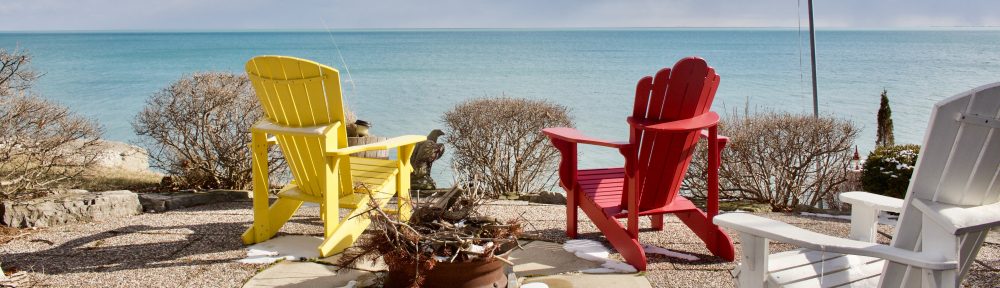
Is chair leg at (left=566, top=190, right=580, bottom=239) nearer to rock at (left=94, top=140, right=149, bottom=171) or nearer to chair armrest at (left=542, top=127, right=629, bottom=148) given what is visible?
chair armrest at (left=542, top=127, right=629, bottom=148)

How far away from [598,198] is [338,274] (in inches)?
52.5

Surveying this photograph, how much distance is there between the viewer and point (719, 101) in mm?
22359

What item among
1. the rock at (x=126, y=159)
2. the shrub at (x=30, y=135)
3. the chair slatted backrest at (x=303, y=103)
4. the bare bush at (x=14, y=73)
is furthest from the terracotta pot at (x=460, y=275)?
the rock at (x=126, y=159)

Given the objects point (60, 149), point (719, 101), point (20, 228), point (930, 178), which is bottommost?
point (719, 101)

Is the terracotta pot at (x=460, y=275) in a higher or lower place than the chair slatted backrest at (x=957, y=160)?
lower

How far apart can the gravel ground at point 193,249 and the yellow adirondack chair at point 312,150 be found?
0.31 metres

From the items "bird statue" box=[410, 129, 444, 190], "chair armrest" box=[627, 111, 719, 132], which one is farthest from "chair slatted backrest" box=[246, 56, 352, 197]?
"bird statue" box=[410, 129, 444, 190]

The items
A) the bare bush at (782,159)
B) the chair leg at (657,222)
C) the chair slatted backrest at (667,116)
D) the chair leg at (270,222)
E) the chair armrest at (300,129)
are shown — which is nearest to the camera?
the chair slatted backrest at (667,116)

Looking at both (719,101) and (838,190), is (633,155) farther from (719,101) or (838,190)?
(719,101)

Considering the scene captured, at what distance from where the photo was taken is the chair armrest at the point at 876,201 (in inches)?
98.8

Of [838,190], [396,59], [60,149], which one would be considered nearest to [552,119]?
[838,190]

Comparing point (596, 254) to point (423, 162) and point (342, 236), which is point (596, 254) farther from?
point (423, 162)

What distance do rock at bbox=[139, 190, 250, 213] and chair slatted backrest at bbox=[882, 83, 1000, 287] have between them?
455 centimetres

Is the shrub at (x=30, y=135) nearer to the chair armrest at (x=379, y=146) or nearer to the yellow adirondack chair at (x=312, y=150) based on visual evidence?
the yellow adirondack chair at (x=312, y=150)
